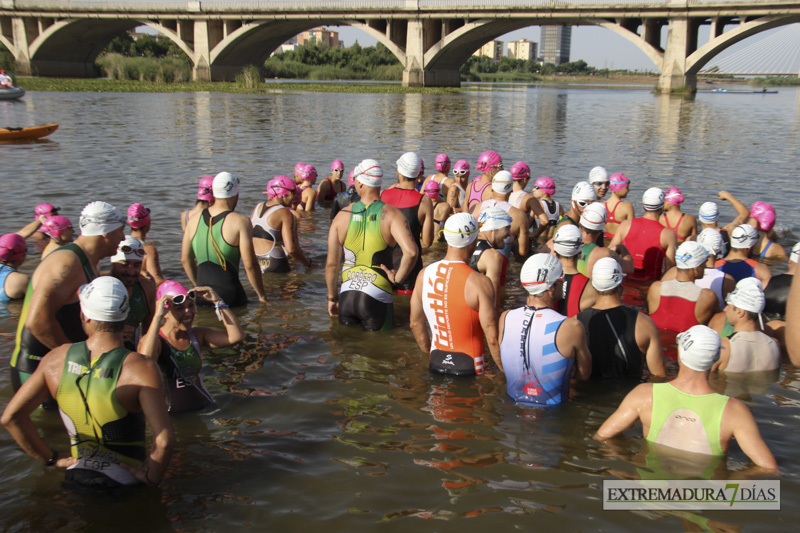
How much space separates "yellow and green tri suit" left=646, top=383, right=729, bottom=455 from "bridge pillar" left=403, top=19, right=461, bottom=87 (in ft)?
209

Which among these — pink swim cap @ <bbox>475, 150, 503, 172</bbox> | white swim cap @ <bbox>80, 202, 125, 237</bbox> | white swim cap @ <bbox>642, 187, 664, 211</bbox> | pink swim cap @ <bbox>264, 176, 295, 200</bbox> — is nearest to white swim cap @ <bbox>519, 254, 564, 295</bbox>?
white swim cap @ <bbox>80, 202, 125, 237</bbox>

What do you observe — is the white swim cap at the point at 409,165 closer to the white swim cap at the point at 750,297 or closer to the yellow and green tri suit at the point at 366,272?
the yellow and green tri suit at the point at 366,272

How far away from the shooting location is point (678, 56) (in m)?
56.1

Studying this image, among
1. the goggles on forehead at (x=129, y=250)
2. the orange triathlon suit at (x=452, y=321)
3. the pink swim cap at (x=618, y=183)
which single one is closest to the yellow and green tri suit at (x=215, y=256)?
the goggles on forehead at (x=129, y=250)

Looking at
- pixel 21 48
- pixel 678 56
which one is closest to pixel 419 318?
pixel 678 56

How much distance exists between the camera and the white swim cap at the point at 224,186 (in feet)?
22.9

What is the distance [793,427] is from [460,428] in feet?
9.59

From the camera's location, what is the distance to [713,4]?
2041 inches

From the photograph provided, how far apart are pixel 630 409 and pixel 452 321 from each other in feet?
5.45

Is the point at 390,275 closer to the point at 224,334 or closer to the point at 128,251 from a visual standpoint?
the point at 224,334

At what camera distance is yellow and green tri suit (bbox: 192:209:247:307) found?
718cm

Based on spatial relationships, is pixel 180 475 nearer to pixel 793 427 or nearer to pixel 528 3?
pixel 793 427

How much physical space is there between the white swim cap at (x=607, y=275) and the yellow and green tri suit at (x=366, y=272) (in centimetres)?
235

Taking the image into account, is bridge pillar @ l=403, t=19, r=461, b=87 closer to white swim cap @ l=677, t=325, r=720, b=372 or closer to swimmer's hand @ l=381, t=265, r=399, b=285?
swimmer's hand @ l=381, t=265, r=399, b=285
